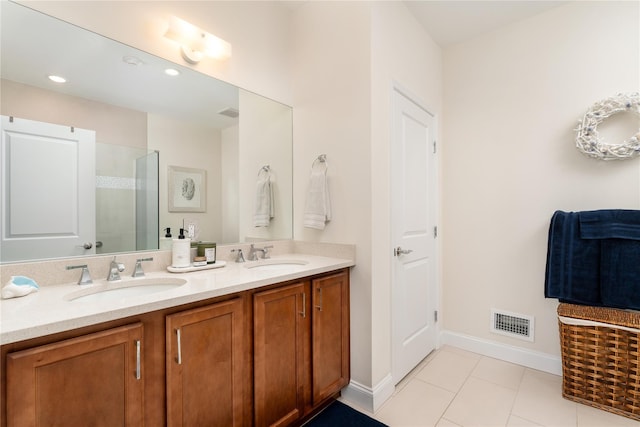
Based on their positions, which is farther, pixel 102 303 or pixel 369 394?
pixel 369 394

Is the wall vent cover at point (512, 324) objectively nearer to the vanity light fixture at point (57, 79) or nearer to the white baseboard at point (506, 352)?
the white baseboard at point (506, 352)

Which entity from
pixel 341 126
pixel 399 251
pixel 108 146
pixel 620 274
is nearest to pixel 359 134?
pixel 341 126

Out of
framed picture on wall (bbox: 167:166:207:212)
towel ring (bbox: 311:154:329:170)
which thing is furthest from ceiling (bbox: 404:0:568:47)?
framed picture on wall (bbox: 167:166:207:212)

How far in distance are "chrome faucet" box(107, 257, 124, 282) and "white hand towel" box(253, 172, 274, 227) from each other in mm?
906

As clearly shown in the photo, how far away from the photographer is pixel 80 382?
0.92 metres

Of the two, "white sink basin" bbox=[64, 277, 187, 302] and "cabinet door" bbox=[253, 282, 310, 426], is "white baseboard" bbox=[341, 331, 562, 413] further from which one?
"white sink basin" bbox=[64, 277, 187, 302]

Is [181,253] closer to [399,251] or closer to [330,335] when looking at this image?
[330,335]

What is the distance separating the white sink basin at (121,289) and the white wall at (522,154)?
7.71 ft

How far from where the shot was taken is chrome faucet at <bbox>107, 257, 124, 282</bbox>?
1.35 meters

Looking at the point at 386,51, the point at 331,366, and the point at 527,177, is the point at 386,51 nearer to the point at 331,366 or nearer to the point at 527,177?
Result: the point at 527,177

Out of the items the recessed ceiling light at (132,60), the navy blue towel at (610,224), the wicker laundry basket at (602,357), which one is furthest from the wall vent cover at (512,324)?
the recessed ceiling light at (132,60)

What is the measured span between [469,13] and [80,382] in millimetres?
3101

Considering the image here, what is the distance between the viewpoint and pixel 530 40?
235 cm

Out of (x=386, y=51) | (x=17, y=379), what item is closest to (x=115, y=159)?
(x=17, y=379)
